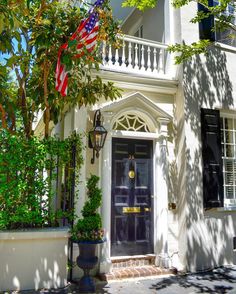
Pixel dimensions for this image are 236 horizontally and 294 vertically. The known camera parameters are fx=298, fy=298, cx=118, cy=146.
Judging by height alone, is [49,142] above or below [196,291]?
above

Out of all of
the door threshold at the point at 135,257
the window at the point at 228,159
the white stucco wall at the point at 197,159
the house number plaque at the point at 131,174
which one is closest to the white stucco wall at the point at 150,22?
the white stucco wall at the point at 197,159

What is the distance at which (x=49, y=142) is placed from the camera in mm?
6004

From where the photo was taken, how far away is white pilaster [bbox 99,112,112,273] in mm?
6363

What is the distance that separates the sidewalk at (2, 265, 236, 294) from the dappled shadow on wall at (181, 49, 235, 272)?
0.50 meters

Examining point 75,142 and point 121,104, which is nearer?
point 75,142

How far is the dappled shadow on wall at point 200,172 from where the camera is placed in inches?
273

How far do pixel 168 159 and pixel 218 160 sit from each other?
4.07 ft

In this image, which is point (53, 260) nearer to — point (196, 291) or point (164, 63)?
point (196, 291)

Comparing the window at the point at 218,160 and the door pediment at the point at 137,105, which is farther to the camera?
the window at the point at 218,160

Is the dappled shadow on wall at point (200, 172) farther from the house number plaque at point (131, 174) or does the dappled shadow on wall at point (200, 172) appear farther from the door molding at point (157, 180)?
the house number plaque at point (131, 174)

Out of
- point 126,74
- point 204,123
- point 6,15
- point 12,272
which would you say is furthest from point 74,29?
point 12,272

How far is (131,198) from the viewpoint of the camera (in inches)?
277

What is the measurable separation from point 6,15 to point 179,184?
17.1 ft

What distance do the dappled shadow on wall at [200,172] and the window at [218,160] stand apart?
0.15 metres
